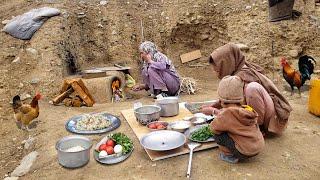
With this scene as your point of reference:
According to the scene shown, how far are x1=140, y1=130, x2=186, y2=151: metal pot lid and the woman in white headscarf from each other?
218cm

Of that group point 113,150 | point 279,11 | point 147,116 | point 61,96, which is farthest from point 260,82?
point 279,11

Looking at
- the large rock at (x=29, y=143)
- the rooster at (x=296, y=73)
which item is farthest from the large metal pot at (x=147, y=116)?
the rooster at (x=296, y=73)

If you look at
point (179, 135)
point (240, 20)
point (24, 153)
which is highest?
point (240, 20)

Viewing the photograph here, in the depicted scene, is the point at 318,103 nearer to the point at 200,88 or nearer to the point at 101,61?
the point at 200,88

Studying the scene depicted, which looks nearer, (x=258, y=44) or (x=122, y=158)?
(x=122, y=158)

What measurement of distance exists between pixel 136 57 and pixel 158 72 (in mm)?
2242

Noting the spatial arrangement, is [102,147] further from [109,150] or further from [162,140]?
[162,140]

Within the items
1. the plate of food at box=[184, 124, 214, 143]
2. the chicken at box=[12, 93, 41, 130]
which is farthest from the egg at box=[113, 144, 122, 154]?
the chicken at box=[12, 93, 41, 130]

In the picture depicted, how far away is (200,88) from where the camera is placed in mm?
6863

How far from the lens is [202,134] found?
3.65 metres

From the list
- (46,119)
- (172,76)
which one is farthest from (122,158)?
(172,76)

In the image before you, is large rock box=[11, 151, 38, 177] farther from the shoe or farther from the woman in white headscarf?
the woman in white headscarf

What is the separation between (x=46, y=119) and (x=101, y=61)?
3.16 metres

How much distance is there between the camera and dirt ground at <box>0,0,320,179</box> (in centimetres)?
333
